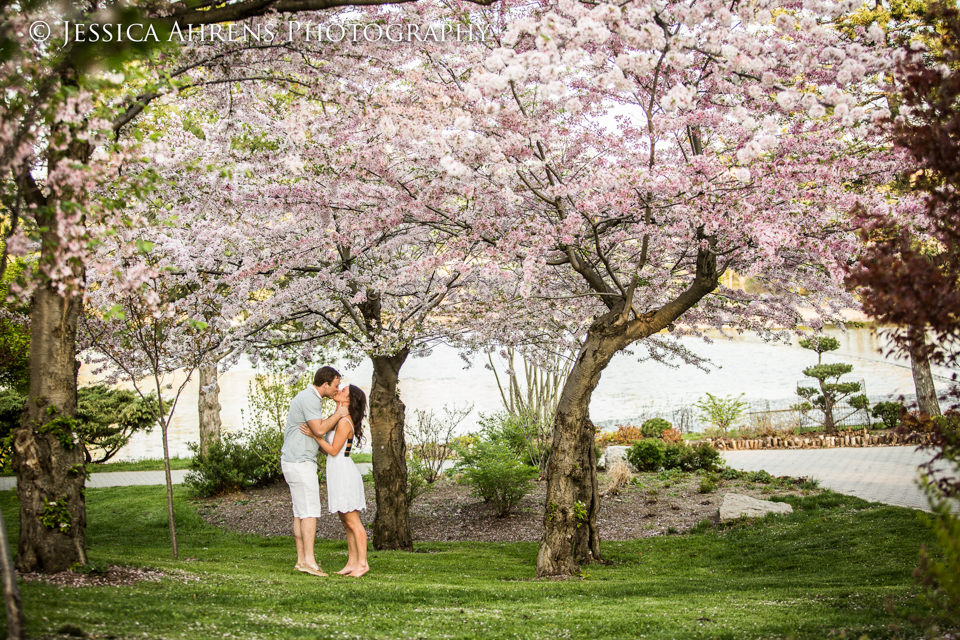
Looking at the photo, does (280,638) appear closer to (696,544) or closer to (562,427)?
(562,427)

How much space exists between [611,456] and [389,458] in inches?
304

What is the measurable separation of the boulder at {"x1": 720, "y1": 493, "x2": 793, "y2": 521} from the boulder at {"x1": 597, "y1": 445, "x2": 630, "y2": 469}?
4.28m

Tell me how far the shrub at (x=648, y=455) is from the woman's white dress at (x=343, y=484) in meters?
9.78

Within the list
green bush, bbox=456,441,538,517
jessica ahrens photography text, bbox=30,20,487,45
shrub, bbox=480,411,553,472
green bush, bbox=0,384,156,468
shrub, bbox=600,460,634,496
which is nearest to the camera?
jessica ahrens photography text, bbox=30,20,487,45

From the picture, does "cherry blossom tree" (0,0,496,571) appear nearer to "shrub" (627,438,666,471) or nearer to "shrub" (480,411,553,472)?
"shrub" (480,411,553,472)

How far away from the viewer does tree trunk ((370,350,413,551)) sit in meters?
8.89

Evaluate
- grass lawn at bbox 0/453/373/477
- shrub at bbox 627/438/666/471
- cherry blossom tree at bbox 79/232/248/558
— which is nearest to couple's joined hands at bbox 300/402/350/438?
cherry blossom tree at bbox 79/232/248/558

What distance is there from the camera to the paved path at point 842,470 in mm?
11250

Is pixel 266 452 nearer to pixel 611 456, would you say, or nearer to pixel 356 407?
pixel 611 456

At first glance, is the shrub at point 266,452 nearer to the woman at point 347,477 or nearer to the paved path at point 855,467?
the woman at point 347,477

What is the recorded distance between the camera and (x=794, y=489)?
39.2 feet

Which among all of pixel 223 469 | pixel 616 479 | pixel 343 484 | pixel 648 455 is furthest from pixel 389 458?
pixel 648 455

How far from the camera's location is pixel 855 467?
14133mm

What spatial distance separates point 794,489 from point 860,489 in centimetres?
101
